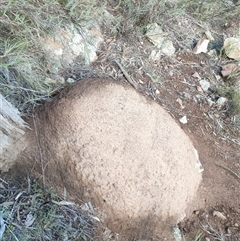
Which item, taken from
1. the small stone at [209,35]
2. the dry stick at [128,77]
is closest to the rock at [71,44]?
the dry stick at [128,77]

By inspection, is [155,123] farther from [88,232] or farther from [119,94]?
[88,232]

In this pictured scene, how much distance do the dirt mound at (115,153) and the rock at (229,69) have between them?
1041mm

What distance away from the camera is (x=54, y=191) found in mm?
1872

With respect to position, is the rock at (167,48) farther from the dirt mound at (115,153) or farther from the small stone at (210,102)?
the dirt mound at (115,153)

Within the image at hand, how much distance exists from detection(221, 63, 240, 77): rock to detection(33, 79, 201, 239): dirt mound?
3.41 feet

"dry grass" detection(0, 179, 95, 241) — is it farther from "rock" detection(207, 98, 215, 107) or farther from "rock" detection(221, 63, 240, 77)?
"rock" detection(221, 63, 240, 77)

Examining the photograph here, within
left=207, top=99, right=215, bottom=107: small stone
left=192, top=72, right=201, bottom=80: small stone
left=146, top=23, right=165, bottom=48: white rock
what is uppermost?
left=146, top=23, right=165, bottom=48: white rock

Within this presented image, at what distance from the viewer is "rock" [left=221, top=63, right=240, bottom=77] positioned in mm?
3047

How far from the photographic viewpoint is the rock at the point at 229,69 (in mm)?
3047

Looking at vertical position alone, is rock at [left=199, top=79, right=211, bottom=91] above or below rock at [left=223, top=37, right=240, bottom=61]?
above

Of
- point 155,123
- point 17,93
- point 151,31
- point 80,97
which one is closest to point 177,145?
point 155,123

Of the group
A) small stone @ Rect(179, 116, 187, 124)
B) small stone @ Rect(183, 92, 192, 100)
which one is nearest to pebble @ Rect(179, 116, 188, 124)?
small stone @ Rect(179, 116, 187, 124)

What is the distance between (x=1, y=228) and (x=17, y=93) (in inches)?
28.4

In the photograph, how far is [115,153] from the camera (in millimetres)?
1981
